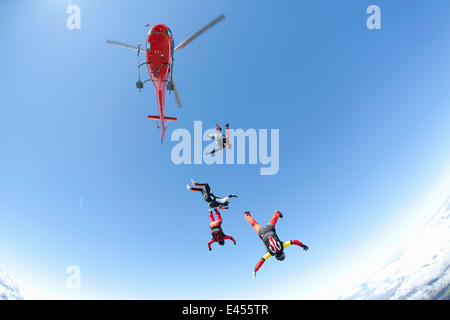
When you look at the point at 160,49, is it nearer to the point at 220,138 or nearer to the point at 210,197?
the point at 220,138

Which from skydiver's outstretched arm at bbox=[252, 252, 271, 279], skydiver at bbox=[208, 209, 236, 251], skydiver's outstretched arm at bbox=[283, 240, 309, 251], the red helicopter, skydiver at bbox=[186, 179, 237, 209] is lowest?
skydiver's outstretched arm at bbox=[252, 252, 271, 279]

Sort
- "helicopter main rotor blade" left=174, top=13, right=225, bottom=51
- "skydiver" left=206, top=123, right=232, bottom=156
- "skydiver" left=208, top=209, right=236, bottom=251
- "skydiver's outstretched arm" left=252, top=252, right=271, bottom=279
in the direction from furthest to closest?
"skydiver" left=206, top=123, right=232, bottom=156
"helicopter main rotor blade" left=174, top=13, right=225, bottom=51
"skydiver" left=208, top=209, right=236, bottom=251
"skydiver's outstretched arm" left=252, top=252, right=271, bottom=279

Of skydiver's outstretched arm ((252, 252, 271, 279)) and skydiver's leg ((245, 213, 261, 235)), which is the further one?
skydiver's leg ((245, 213, 261, 235))

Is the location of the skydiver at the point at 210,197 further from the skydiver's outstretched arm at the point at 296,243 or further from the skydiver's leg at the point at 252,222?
the skydiver's outstretched arm at the point at 296,243

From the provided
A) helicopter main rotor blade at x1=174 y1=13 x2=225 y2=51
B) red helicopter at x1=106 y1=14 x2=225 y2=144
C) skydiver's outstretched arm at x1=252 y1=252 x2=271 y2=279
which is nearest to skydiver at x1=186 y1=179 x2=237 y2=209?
skydiver's outstretched arm at x1=252 y1=252 x2=271 y2=279

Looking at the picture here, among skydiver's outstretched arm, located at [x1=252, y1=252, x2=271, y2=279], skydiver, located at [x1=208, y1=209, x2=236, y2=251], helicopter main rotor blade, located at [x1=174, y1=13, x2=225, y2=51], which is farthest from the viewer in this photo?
helicopter main rotor blade, located at [x1=174, y1=13, x2=225, y2=51]

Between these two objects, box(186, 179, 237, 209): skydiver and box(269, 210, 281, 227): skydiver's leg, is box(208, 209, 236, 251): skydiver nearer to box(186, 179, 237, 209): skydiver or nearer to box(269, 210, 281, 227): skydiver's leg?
box(186, 179, 237, 209): skydiver

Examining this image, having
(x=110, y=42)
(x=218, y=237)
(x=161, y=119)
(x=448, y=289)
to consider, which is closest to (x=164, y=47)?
(x=110, y=42)

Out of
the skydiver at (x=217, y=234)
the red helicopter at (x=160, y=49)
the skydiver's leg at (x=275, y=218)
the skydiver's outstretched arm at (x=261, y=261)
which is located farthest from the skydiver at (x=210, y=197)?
the red helicopter at (x=160, y=49)
